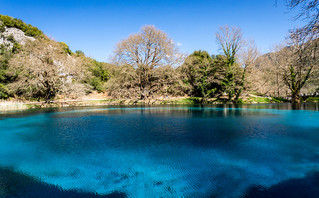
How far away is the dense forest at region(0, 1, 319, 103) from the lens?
63.8 ft

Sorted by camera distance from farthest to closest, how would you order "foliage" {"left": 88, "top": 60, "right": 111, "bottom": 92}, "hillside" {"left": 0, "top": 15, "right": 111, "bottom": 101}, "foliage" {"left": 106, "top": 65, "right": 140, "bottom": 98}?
"foliage" {"left": 88, "top": 60, "right": 111, "bottom": 92}, "foliage" {"left": 106, "top": 65, "right": 140, "bottom": 98}, "hillside" {"left": 0, "top": 15, "right": 111, "bottom": 101}

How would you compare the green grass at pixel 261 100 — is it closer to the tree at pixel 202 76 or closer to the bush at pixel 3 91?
the tree at pixel 202 76

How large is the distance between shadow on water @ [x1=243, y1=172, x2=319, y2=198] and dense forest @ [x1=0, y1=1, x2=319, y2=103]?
20.6 m

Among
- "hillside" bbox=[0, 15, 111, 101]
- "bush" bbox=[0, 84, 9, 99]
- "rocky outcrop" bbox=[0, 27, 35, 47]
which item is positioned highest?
"rocky outcrop" bbox=[0, 27, 35, 47]

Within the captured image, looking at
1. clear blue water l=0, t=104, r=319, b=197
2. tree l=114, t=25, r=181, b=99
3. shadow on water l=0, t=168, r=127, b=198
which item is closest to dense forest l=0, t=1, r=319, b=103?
tree l=114, t=25, r=181, b=99

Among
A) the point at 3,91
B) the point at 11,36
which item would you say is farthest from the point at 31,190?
the point at 11,36

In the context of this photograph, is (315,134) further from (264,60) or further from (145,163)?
(264,60)

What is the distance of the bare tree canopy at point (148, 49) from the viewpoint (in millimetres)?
22172

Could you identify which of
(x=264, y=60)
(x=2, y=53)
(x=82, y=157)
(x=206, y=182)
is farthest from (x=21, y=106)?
(x=264, y=60)

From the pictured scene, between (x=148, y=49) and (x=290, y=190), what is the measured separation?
22076 mm

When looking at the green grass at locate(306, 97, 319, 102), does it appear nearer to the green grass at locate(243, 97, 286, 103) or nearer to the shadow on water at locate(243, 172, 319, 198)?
the green grass at locate(243, 97, 286, 103)

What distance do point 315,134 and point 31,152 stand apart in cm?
921

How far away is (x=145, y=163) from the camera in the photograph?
3.80m

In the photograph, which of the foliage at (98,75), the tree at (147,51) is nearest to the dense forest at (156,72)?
the tree at (147,51)
